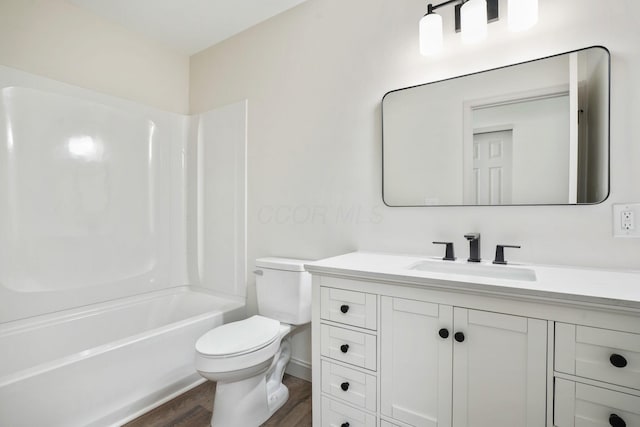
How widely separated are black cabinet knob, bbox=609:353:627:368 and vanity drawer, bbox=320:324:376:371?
731 mm

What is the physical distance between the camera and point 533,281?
1105mm

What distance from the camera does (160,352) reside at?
1.81m

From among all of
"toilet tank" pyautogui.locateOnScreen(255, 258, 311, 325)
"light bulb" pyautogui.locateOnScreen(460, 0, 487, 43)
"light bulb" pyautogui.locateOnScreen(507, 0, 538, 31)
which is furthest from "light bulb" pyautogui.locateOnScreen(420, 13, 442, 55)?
"toilet tank" pyautogui.locateOnScreen(255, 258, 311, 325)

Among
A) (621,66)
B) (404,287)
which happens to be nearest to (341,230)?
(404,287)

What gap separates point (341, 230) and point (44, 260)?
6.23 feet

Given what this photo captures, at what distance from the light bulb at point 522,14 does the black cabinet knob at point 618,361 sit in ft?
4.21

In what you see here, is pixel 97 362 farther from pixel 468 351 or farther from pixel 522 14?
pixel 522 14

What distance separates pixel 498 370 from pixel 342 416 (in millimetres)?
697

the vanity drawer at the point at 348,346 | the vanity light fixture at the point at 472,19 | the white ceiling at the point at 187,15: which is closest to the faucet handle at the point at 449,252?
the vanity drawer at the point at 348,346

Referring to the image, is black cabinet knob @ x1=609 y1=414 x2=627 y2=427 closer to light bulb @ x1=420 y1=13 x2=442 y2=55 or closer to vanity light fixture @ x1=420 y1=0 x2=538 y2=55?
vanity light fixture @ x1=420 y1=0 x2=538 y2=55

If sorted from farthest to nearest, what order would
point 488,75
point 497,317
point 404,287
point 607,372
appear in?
point 488,75 < point 404,287 < point 497,317 < point 607,372

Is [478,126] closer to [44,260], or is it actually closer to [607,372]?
[607,372]

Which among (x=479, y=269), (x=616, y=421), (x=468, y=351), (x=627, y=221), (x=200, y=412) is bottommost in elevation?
(x=200, y=412)

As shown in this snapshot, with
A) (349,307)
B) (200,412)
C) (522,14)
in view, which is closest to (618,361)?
(349,307)
